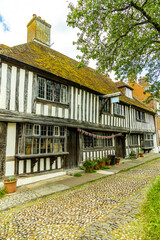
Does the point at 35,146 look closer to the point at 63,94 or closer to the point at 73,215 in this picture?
the point at 63,94

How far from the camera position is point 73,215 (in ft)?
11.4

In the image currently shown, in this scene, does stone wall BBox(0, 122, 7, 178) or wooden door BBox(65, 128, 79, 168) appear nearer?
stone wall BBox(0, 122, 7, 178)

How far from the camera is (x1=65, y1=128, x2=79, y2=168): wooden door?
836cm

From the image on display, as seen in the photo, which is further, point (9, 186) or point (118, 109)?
point (118, 109)

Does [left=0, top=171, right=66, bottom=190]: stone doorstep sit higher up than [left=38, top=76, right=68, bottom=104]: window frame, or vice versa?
[left=38, top=76, right=68, bottom=104]: window frame

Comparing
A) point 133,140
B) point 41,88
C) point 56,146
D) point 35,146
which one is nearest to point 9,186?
point 35,146

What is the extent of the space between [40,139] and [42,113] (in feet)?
3.94

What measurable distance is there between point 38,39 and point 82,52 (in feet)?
13.9

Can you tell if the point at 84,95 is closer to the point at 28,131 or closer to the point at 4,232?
the point at 28,131

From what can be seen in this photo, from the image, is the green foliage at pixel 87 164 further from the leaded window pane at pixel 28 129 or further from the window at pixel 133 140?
the window at pixel 133 140

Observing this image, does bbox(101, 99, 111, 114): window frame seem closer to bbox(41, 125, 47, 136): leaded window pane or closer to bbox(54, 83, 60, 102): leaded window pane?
bbox(54, 83, 60, 102): leaded window pane

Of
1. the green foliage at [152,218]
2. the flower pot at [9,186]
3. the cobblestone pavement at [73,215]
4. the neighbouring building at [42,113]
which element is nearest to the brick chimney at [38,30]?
the neighbouring building at [42,113]

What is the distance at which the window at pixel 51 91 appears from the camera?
22.4 ft

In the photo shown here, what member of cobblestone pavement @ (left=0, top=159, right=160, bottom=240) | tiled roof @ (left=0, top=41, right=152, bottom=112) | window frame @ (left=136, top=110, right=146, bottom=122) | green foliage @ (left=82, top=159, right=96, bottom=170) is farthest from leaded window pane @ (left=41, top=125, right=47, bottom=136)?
window frame @ (left=136, top=110, right=146, bottom=122)
